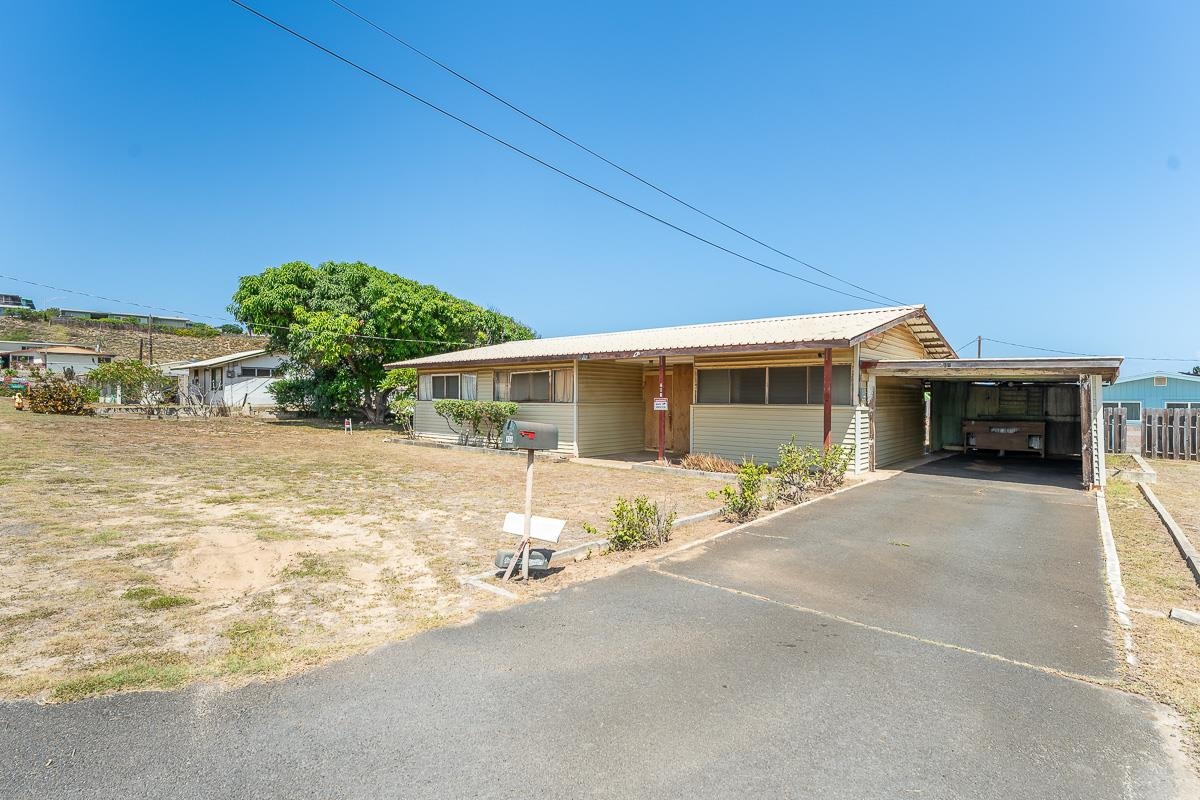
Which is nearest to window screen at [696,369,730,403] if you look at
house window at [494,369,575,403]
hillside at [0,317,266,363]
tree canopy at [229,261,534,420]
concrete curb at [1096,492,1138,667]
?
house window at [494,369,575,403]

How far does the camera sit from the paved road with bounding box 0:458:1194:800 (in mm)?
2502

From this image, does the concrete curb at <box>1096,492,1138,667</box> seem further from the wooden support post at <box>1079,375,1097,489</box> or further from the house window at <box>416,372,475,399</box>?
the house window at <box>416,372,475,399</box>

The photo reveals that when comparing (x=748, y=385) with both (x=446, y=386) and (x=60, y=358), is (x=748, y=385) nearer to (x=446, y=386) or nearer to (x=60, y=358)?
(x=446, y=386)

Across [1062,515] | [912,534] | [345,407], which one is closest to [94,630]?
[912,534]

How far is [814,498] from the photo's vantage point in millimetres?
9312

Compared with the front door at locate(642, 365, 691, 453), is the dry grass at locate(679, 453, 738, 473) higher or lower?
lower

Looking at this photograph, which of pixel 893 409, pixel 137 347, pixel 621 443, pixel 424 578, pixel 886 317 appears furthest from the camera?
pixel 137 347

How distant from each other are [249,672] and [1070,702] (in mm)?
4568

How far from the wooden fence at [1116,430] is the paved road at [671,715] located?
14507 millimetres

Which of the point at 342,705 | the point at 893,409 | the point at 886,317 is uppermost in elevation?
the point at 886,317

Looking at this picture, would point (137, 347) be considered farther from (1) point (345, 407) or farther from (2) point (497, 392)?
(2) point (497, 392)

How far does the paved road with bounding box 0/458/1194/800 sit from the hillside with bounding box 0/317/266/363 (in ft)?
172

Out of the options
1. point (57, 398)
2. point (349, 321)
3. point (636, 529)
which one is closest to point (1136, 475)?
point (636, 529)

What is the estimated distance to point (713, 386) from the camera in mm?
13812
